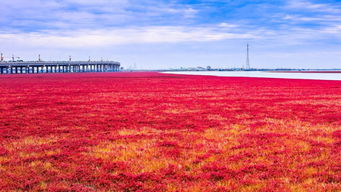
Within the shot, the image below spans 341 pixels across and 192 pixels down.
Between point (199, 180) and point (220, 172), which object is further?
point (220, 172)

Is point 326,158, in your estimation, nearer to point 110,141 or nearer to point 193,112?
point 110,141

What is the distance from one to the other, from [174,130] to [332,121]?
7.89 m

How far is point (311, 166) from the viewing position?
9234 mm

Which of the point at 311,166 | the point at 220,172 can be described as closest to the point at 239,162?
the point at 220,172

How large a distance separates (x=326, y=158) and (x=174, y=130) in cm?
643

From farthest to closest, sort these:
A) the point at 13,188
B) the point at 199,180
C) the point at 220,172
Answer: the point at 220,172 → the point at 199,180 → the point at 13,188

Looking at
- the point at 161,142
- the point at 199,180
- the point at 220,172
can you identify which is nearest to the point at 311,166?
the point at 220,172

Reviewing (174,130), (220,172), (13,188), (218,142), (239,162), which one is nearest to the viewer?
(13,188)

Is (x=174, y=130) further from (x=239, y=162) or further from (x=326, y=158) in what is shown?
(x=326, y=158)

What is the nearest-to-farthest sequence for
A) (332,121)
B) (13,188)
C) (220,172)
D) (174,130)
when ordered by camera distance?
(13,188) → (220,172) → (174,130) → (332,121)

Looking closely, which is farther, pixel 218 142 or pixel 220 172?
pixel 218 142

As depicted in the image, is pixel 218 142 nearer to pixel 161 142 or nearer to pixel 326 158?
pixel 161 142

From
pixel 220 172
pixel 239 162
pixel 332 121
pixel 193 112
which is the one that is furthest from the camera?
pixel 193 112

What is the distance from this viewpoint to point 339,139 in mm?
12578
